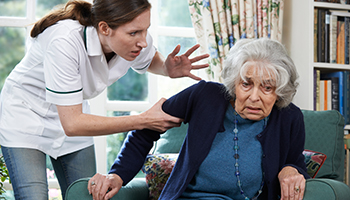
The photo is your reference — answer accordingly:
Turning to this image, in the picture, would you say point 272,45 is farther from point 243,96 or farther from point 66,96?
point 66,96

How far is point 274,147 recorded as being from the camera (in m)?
1.41

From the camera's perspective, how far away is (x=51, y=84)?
1.34 meters

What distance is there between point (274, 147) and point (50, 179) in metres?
1.86

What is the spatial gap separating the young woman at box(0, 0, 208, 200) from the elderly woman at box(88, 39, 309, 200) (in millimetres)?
131

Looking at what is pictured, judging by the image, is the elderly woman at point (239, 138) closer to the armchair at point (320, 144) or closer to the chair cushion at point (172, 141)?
the armchair at point (320, 144)

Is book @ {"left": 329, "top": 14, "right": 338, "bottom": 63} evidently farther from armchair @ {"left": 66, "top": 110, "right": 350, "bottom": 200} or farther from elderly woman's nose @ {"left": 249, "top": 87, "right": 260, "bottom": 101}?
elderly woman's nose @ {"left": 249, "top": 87, "right": 260, "bottom": 101}

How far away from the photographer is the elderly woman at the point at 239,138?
4.44ft

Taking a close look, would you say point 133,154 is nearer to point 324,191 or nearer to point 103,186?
point 103,186

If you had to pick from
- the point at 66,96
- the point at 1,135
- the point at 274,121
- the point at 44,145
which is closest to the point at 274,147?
the point at 274,121

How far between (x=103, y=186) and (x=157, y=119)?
33 cm

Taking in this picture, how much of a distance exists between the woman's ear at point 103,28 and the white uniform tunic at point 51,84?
4cm

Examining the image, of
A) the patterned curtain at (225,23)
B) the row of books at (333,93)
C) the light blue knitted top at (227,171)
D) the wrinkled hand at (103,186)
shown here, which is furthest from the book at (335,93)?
the wrinkled hand at (103,186)

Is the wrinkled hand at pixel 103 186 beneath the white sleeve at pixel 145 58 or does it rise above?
beneath

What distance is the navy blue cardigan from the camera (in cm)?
140
